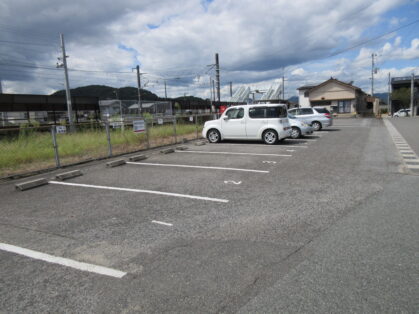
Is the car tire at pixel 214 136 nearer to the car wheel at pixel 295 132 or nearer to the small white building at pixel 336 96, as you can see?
the car wheel at pixel 295 132

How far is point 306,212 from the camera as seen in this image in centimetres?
454

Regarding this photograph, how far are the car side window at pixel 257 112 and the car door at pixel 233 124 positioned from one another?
→ 446 mm

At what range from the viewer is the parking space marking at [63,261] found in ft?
9.85

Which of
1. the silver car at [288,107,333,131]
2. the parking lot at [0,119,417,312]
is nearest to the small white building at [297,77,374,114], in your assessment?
the silver car at [288,107,333,131]

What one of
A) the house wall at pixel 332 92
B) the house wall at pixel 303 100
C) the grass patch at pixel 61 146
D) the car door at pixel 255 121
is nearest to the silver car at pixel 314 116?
the car door at pixel 255 121

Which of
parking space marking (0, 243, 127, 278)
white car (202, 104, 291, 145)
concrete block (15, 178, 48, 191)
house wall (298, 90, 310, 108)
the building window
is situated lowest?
parking space marking (0, 243, 127, 278)

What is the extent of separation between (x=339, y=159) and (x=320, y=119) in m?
12.4

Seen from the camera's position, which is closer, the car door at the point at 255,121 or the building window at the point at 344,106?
the car door at the point at 255,121

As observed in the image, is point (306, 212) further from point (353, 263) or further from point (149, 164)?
point (149, 164)

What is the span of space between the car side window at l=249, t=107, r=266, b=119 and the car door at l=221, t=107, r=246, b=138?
446 millimetres

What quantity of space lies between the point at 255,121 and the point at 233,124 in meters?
1.08

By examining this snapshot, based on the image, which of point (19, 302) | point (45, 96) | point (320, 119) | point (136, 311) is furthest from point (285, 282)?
point (45, 96)

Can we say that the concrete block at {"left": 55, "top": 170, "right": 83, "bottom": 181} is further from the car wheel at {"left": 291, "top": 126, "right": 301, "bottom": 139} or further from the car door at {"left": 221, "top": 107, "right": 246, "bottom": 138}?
the car wheel at {"left": 291, "top": 126, "right": 301, "bottom": 139}

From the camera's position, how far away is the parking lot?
264 cm
